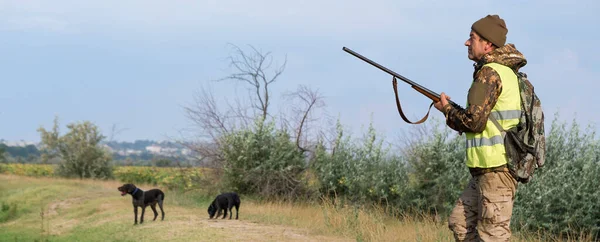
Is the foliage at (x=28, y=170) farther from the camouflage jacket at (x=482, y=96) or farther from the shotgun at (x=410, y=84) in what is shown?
the camouflage jacket at (x=482, y=96)

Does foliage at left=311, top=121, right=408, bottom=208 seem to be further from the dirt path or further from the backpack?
the backpack

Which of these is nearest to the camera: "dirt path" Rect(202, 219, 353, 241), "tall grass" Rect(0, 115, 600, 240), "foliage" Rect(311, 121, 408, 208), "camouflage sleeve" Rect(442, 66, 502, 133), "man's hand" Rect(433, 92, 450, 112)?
"camouflage sleeve" Rect(442, 66, 502, 133)

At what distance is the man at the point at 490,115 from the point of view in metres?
5.58

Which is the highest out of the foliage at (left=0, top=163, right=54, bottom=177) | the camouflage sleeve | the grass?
the camouflage sleeve

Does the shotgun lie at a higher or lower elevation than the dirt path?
higher

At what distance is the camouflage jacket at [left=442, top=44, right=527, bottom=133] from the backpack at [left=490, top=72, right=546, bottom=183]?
16 cm

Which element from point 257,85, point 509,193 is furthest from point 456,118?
point 257,85

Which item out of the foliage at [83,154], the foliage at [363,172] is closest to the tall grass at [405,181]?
the foliage at [363,172]

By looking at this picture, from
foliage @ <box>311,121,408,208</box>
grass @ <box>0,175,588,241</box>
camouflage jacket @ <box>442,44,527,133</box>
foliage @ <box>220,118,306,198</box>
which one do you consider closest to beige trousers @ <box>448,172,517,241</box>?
camouflage jacket @ <box>442,44,527,133</box>

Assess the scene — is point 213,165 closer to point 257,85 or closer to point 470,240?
point 257,85

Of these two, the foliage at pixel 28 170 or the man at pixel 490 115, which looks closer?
the man at pixel 490 115

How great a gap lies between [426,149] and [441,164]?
73 centimetres

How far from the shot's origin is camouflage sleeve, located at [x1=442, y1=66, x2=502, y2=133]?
18.1 feet

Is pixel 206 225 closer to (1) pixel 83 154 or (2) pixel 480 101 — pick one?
(2) pixel 480 101
